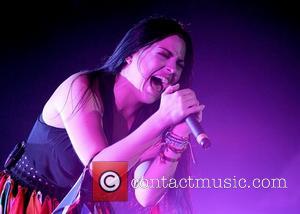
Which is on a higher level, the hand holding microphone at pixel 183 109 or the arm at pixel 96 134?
the hand holding microphone at pixel 183 109

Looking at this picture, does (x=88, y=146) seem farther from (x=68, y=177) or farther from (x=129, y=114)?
(x=129, y=114)

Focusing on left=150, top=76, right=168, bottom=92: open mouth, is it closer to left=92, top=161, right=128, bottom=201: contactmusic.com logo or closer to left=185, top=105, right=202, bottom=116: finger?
left=185, top=105, right=202, bottom=116: finger

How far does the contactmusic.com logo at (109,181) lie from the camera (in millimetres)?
1604

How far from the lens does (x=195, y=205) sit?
1.80 m

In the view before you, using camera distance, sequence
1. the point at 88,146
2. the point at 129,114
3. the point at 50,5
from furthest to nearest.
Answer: the point at 50,5, the point at 129,114, the point at 88,146

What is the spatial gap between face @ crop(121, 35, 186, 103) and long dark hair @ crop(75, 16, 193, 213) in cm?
2

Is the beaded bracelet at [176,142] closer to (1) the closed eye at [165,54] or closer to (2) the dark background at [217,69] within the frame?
(2) the dark background at [217,69]

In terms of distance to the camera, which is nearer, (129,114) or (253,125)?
(129,114)

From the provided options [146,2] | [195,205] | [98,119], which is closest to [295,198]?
[195,205]

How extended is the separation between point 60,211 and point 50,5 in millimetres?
980

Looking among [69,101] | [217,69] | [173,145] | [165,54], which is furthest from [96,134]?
[217,69]

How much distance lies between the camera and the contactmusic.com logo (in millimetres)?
1604

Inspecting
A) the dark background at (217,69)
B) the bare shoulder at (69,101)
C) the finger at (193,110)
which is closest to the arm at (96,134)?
the bare shoulder at (69,101)

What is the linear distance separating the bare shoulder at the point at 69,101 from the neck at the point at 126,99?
115 millimetres
